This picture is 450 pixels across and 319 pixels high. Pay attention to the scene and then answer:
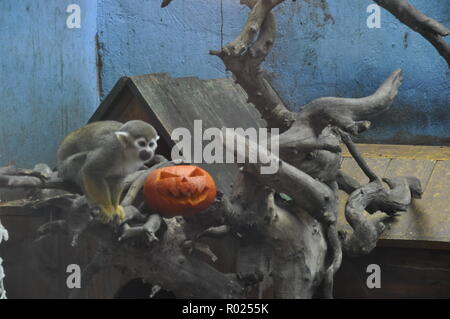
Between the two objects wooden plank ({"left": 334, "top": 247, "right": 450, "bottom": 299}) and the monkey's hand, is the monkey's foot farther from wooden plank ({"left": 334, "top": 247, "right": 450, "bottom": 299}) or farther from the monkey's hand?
wooden plank ({"left": 334, "top": 247, "right": 450, "bottom": 299})

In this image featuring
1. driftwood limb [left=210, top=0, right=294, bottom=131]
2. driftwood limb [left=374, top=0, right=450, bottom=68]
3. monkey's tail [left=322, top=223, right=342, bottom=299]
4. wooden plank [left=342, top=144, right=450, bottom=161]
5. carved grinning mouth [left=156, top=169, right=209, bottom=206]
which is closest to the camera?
carved grinning mouth [left=156, top=169, right=209, bottom=206]

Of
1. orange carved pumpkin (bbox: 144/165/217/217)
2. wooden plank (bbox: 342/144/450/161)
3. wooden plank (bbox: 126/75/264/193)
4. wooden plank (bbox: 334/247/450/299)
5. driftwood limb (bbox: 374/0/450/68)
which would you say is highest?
driftwood limb (bbox: 374/0/450/68)

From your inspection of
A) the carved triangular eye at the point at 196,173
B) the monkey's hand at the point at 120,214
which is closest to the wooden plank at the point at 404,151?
the carved triangular eye at the point at 196,173

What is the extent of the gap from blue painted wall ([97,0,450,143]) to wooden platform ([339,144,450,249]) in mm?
297

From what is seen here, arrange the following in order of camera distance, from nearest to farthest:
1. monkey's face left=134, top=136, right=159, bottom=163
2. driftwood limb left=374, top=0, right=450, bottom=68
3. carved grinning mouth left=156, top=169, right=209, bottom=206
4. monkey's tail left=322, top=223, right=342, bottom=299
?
1. monkey's face left=134, top=136, right=159, bottom=163
2. carved grinning mouth left=156, top=169, right=209, bottom=206
3. monkey's tail left=322, top=223, right=342, bottom=299
4. driftwood limb left=374, top=0, right=450, bottom=68

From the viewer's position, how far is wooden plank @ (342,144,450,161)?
4.34 m

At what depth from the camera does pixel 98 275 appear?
3352mm

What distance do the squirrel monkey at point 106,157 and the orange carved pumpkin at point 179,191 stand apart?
227 mm

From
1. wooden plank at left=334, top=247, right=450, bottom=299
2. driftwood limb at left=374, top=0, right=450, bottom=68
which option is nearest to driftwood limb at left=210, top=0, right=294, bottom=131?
driftwood limb at left=374, top=0, right=450, bottom=68

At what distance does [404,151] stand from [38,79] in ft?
7.49

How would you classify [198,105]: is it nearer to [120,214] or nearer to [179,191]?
[179,191]

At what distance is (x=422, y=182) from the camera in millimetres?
4062

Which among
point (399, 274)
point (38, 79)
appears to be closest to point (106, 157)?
point (38, 79)

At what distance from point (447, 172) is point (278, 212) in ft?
4.25
